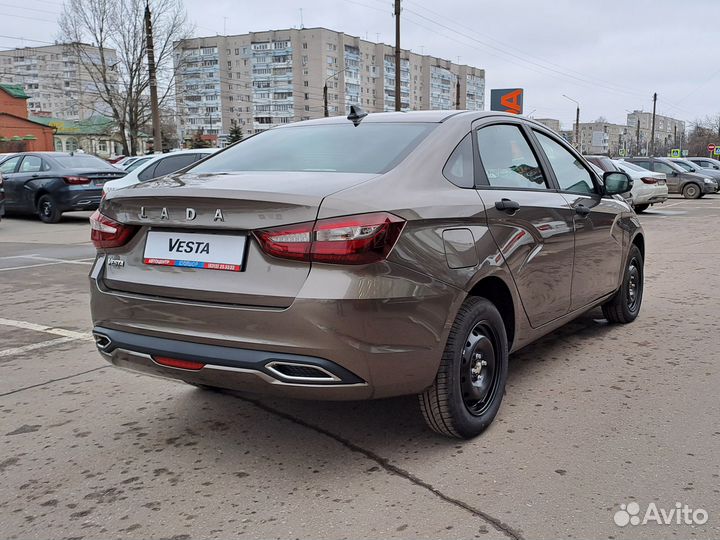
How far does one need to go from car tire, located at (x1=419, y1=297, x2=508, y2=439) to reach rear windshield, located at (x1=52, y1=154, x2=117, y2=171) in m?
13.5

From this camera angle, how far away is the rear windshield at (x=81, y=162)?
1477 cm

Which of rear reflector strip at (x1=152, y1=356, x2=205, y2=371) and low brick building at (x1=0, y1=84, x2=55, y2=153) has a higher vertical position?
low brick building at (x1=0, y1=84, x2=55, y2=153)

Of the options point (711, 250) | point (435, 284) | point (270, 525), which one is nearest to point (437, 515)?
point (270, 525)

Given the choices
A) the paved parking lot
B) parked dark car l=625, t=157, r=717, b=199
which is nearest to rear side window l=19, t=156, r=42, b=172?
the paved parking lot

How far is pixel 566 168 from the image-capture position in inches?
177

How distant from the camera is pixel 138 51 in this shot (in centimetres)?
4612

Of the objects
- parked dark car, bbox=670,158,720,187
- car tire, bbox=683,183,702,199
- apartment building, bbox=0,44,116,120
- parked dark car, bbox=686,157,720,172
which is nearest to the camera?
car tire, bbox=683,183,702,199

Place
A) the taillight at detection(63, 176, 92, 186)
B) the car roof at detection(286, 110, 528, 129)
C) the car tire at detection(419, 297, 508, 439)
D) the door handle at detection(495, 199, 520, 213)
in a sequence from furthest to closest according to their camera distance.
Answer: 1. the taillight at detection(63, 176, 92, 186)
2. the car roof at detection(286, 110, 528, 129)
3. the door handle at detection(495, 199, 520, 213)
4. the car tire at detection(419, 297, 508, 439)

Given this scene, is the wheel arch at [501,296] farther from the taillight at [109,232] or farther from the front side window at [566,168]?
the taillight at [109,232]

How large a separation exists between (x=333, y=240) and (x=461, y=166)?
1.05 metres

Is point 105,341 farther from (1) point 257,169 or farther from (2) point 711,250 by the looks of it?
(2) point 711,250

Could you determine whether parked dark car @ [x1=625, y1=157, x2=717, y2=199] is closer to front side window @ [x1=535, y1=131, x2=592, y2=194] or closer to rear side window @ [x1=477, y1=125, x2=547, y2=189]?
front side window @ [x1=535, y1=131, x2=592, y2=194]

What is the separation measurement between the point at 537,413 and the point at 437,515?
4.02 feet

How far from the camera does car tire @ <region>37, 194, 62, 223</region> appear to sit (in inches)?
575
